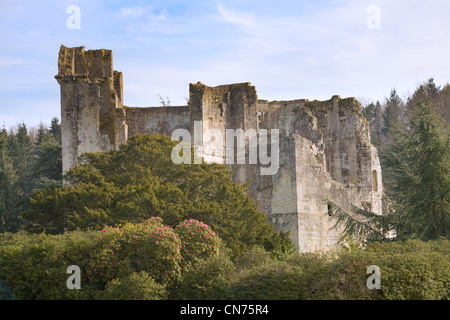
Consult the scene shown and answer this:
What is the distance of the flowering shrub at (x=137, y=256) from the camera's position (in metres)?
17.5

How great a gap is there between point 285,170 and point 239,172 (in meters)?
5.90

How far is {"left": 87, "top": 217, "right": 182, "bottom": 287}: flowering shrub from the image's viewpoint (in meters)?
17.5

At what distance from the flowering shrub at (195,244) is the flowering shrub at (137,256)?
0.35 m

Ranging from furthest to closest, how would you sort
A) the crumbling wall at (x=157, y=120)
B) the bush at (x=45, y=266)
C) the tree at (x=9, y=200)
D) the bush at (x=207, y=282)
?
the tree at (x=9, y=200)
the crumbling wall at (x=157, y=120)
the bush at (x=45, y=266)
the bush at (x=207, y=282)

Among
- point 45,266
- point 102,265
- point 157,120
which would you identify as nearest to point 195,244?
point 102,265

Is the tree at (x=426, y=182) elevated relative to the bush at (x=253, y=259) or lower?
elevated

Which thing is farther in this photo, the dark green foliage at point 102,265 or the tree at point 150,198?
the tree at point 150,198

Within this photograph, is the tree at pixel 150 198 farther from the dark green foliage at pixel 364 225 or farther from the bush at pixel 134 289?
the bush at pixel 134 289

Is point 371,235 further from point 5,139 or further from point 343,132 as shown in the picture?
point 5,139

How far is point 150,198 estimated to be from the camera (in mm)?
21812

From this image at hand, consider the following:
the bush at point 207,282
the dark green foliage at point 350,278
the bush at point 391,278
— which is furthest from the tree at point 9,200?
the bush at point 391,278

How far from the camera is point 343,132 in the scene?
3469cm
